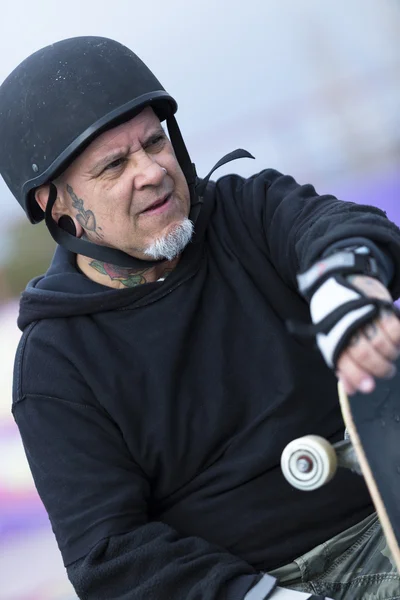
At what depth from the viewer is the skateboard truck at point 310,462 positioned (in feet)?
4.17

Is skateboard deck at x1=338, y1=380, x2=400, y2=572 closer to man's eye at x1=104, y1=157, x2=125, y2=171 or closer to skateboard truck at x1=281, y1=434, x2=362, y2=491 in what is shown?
skateboard truck at x1=281, y1=434, x2=362, y2=491

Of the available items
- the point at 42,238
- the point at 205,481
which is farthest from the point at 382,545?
the point at 42,238

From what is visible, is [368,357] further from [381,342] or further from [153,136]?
[153,136]

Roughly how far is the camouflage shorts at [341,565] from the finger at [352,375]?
0.59m

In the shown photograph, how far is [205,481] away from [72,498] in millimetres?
285

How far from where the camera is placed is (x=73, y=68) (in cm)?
179

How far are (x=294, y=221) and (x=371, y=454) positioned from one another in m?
0.58

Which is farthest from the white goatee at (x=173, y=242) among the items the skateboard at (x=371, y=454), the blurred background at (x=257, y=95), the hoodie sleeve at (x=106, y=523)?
the blurred background at (x=257, y=95)

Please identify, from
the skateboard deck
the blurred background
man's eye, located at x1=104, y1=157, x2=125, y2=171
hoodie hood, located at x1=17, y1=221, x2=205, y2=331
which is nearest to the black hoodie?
hoodie hood, located at x1=17, y1=221, x2=205, y2=331

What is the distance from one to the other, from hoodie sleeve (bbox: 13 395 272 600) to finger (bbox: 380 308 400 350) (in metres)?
0.59

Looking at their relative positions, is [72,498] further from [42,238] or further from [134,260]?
[42,238]

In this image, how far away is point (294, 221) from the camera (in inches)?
66.6

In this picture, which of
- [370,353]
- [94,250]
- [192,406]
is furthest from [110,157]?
[370,353]

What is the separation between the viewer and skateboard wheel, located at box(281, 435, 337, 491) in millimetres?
1272
